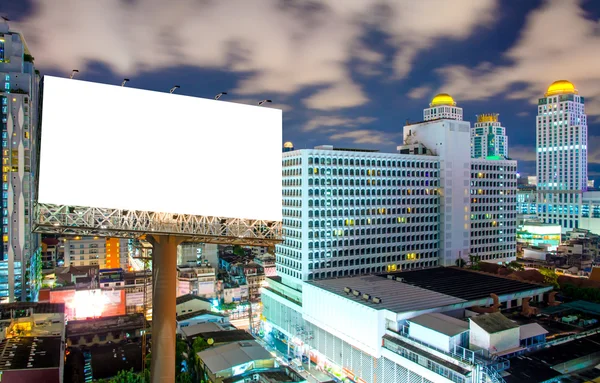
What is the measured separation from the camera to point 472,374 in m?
30.7

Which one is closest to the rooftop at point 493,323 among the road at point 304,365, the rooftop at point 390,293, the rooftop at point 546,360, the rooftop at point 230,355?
the rooftop at point 546,360

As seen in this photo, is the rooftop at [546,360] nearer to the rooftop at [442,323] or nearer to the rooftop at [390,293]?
the rooftop at [442,323]

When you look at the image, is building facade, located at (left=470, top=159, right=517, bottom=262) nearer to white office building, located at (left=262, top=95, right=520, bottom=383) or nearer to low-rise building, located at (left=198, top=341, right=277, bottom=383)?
white office building, located at (left=262, top=95, right=520, bottom=383)

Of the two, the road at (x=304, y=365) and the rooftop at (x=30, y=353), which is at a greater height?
the rooftop at (x=30, y=353)

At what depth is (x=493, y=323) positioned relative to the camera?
33250mm

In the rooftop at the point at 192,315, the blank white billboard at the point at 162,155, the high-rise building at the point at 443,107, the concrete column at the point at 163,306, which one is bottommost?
the rooftop at the point at 192,315

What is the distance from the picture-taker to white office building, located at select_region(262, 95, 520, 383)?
4366 cm

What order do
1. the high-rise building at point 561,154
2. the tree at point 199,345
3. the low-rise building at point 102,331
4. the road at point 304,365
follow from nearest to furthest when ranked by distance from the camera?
1. the tree at point 199,345
2. the road at point 304,365
3. the low-rise building at point 102,331
4. the high-rise building at point 561,154

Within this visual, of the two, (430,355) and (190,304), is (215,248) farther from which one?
(430,355)

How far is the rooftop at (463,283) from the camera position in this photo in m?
48.2

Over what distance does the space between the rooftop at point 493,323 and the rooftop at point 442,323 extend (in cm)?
155

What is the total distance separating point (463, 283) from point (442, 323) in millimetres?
18603

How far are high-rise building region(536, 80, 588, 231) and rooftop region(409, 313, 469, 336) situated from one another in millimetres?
134612

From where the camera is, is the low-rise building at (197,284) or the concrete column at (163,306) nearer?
the concrete column at (163,306)
